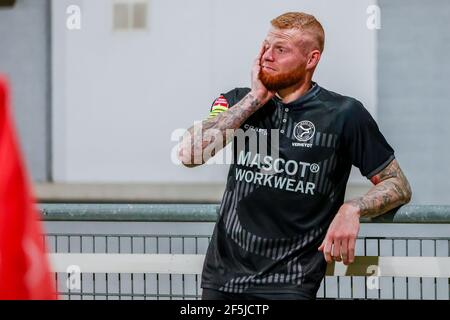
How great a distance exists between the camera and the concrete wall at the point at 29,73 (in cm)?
570

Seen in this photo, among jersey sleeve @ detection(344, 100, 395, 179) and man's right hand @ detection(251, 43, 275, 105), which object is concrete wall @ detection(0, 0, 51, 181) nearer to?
man's right hand @ detection(251, 43, 275, 105)

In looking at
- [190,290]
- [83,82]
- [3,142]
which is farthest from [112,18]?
[3,142]

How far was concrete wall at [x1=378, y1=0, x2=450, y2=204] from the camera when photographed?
17.4 ft

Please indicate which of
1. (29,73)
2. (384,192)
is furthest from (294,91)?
(29,73)

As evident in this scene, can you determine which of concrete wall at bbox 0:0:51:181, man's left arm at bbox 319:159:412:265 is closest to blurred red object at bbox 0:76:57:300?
man's left arm at bbox 319:159:412:265

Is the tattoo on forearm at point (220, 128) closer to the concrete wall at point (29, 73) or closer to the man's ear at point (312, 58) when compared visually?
the man's ear at point (312, 58)

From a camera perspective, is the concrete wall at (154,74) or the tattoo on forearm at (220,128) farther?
the concrete wall at (154,74)

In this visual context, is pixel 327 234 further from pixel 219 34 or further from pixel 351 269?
pixel 219 34

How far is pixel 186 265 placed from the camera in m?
3.37

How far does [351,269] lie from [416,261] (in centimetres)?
23

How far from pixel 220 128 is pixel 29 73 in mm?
3107

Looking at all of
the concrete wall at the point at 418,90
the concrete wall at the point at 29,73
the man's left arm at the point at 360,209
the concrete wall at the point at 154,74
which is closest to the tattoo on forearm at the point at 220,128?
the man's left arm at the point at 360,209

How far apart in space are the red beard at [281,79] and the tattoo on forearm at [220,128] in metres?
0.07

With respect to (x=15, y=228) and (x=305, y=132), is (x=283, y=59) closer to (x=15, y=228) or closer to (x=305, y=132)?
(x=305, y=132)
